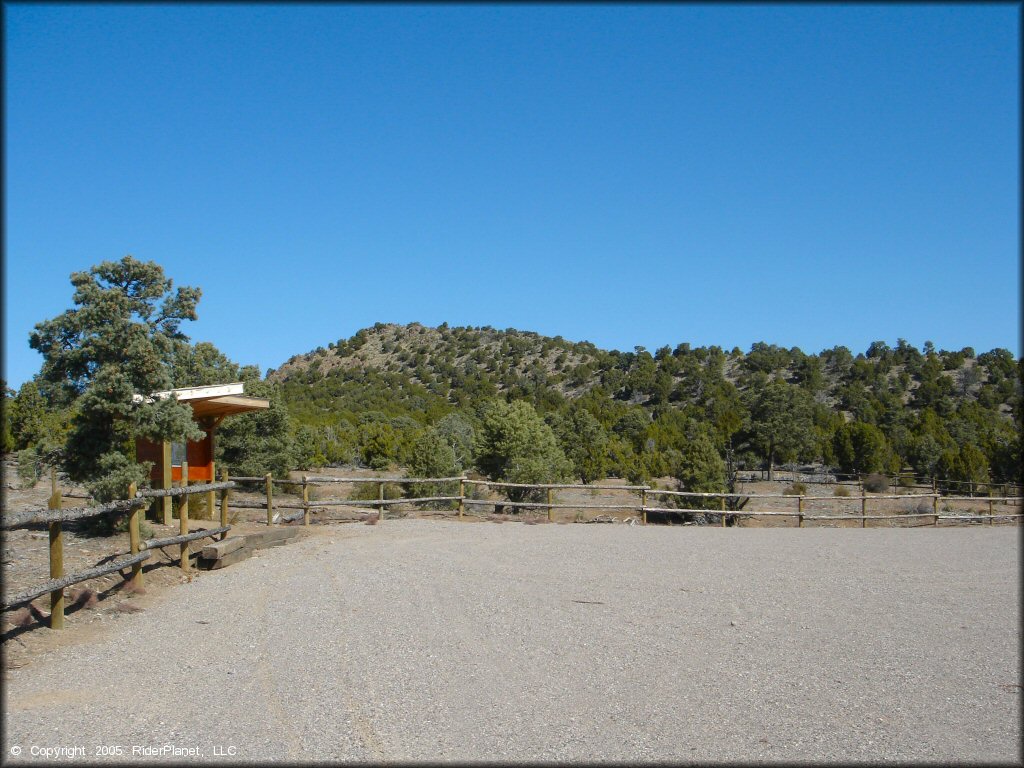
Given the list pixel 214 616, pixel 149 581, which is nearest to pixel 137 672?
pixel 214 616

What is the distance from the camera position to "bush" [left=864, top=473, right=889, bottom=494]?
41688mm

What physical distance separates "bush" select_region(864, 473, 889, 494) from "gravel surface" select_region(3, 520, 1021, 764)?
32.1 meters

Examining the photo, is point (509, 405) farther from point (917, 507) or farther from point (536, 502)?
point (917, 507)

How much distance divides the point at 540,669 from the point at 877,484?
40164 mm

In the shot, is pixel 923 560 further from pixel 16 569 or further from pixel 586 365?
pixel 586 365

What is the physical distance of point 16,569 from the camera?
33.0 feet

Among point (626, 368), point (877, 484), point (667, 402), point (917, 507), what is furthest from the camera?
point (626, 368)

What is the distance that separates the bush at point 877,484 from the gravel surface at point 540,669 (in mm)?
32087

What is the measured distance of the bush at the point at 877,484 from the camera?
41.7m

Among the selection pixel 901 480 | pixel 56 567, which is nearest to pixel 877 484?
pixel 901 480

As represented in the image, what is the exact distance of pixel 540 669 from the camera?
6562mm

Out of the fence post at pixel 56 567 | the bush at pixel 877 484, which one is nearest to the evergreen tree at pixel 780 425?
the bush at pixel 877 484

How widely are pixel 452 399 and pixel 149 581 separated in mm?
68324

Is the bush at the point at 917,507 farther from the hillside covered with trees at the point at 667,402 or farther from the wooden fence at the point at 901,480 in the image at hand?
the hillside covered with trees at the point at 667,402
